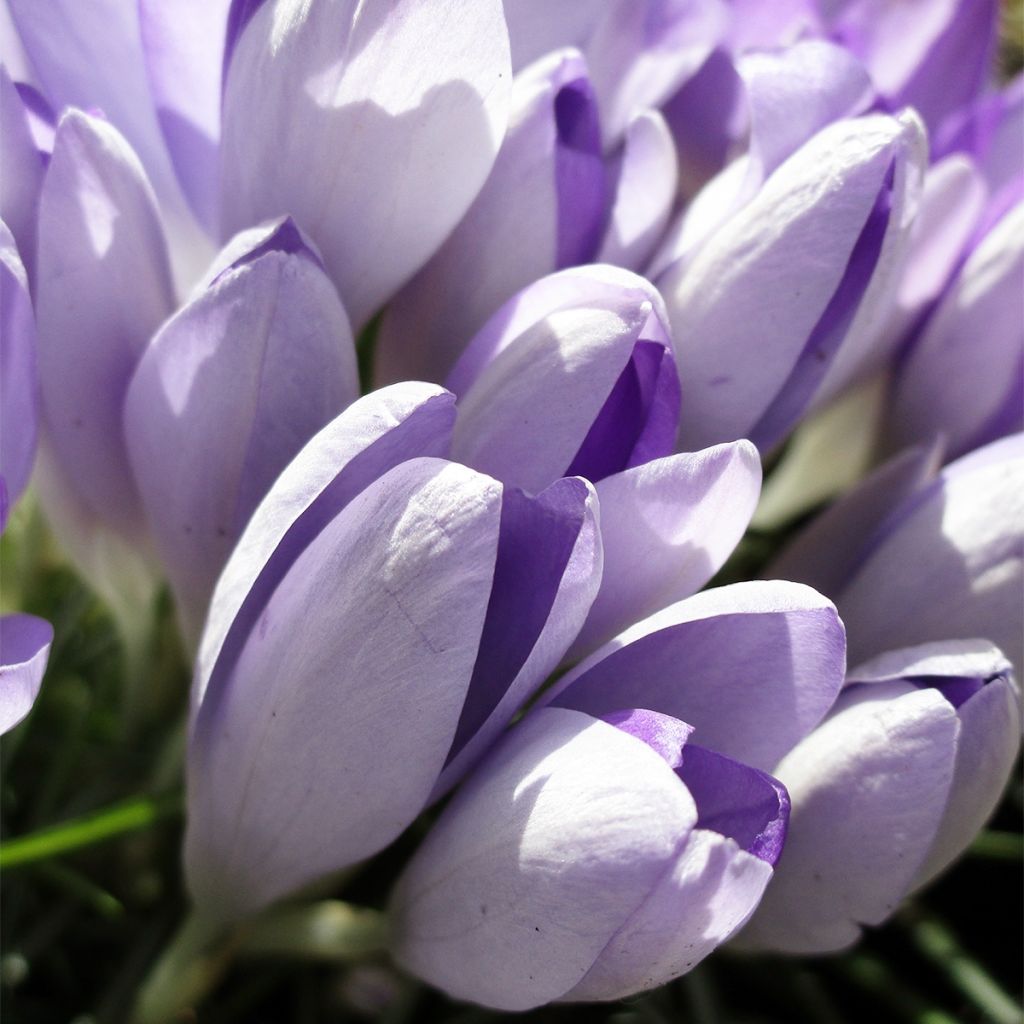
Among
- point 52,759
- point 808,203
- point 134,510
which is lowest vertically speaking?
point 52,759

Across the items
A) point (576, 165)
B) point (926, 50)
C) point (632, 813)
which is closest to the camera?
point (632, 813)

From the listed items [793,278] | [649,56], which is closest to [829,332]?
[793,278]

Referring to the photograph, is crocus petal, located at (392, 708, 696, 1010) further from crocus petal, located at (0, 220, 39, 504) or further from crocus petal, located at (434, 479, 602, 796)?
crocus petal, located at (0, 220, 39, 504)

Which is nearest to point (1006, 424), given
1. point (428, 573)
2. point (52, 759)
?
point (428, 573)

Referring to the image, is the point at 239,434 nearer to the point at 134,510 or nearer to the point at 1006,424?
the point at 134,510

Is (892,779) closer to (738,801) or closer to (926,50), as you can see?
(738,801)

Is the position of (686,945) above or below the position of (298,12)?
below
